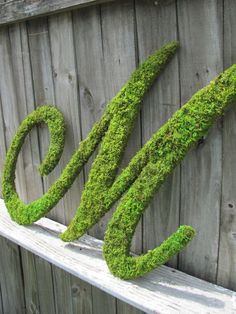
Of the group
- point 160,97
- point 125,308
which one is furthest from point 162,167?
point 125,308

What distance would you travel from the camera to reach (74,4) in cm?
111

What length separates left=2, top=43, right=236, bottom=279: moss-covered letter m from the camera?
88cm

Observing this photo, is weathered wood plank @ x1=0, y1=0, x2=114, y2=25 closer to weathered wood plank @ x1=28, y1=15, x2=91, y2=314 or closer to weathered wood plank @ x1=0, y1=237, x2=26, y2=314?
weathered wood plank @ x1=28, y1=15, x2=91, y2=314

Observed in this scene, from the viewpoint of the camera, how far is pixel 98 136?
1.13 meters

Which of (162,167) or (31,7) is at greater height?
(31,7)

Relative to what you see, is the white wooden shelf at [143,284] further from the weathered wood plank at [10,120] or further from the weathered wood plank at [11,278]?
the weathered wood plank at [11,278]

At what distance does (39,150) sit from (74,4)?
598mm

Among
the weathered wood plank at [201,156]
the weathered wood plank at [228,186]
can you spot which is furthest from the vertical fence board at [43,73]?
the weathered wood plank at [228,186]

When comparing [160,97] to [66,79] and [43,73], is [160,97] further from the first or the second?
[43,73]

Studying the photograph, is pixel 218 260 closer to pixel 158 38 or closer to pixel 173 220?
pixel 173 220

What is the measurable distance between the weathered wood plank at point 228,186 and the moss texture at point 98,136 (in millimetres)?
148

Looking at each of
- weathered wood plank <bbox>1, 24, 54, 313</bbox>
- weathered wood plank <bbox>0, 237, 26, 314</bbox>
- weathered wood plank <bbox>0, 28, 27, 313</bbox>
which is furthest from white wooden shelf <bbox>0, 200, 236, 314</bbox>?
weathered wood plank <bbox>0, 237, 26, 314</bbox>

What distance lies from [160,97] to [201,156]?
0.20m

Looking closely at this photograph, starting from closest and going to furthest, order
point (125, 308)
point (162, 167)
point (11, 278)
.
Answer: point (162, 167)
point (125, 308)
point (11, 278)
